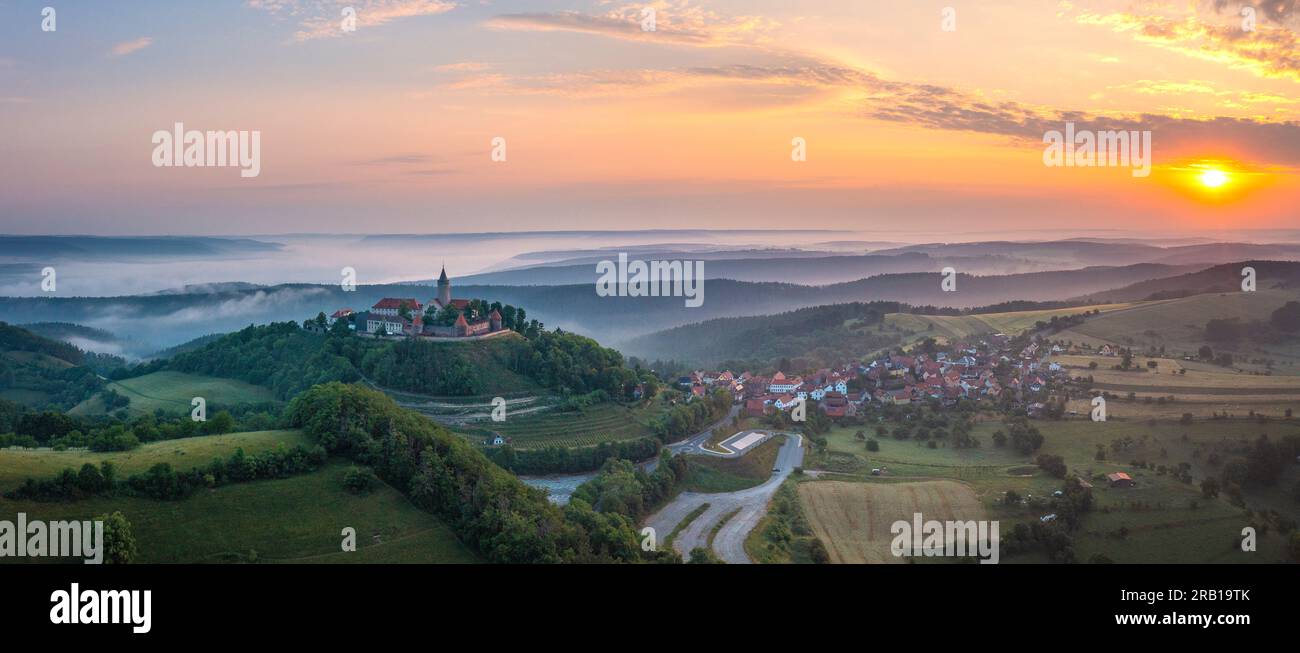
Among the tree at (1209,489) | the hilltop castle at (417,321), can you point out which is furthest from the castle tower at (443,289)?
the tree at (1209,489)

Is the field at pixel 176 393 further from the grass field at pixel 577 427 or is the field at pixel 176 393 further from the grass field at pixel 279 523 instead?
the grass field at pixel 279 523

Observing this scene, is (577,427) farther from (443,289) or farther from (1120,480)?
(1120,480)

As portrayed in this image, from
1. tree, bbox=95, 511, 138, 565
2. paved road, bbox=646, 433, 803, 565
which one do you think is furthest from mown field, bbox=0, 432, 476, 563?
paved road, bbox=646, 433, 803, 565

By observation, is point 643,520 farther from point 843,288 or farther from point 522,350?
point 843,288

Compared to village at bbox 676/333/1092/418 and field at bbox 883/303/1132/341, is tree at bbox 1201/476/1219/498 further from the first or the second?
field at bbox 883/303/1132/341

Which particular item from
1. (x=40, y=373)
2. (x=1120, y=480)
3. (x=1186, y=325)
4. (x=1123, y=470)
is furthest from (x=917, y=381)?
(x=40, y=373)
